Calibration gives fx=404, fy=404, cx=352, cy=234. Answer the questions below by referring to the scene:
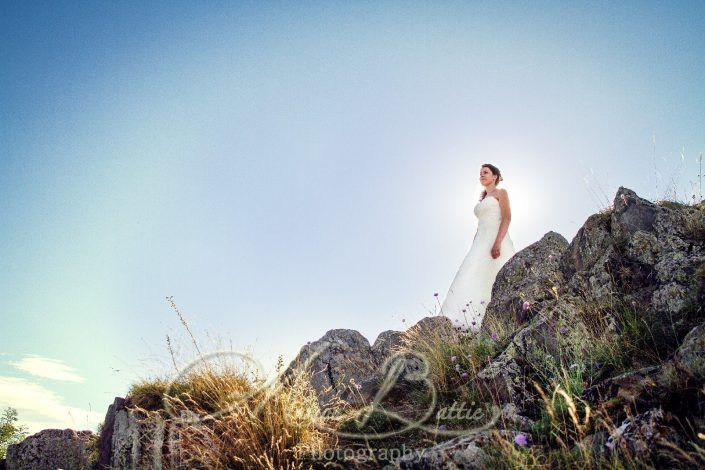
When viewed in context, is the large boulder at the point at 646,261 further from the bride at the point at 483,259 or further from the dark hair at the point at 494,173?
the dark hair at the point at 494,173

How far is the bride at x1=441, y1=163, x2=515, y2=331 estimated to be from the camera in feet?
26.5

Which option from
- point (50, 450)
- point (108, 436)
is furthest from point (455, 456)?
point (50, 450)

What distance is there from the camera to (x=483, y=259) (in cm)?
847

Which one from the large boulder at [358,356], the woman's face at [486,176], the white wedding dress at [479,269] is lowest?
the large boulder at [358,356]

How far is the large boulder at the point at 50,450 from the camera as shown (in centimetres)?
749

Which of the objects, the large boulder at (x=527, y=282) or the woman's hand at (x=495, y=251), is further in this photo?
the woman's hand at (x=495, y=251)

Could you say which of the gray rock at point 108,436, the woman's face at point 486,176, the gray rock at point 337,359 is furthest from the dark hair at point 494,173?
the gray rock at point 108,436

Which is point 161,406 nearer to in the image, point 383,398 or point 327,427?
point 327,427

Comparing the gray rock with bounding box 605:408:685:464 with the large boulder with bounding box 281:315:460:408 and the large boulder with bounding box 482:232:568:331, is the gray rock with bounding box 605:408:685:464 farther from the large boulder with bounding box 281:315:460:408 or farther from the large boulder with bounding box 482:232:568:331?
the large boulder with bounding box 281:315:460:408

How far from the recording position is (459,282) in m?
8.37

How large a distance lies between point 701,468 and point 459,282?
6.37 m

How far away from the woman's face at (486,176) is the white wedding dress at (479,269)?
494mm

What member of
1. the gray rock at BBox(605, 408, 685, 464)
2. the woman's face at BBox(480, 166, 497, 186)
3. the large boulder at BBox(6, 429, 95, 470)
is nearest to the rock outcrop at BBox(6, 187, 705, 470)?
the gray rock at BBox(605, 408, 685, 464)

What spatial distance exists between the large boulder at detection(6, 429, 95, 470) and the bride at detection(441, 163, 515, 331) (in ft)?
24.3
